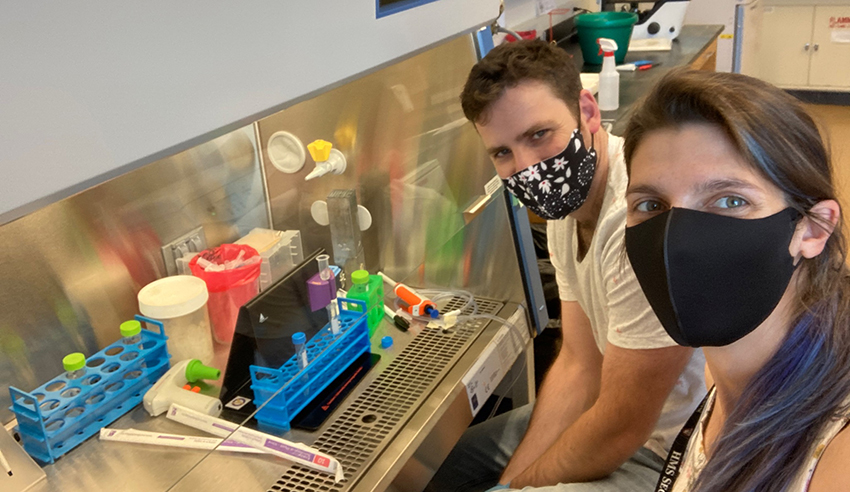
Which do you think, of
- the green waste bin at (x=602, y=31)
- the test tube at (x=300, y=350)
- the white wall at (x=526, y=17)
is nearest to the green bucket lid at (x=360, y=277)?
the test tube at (x=300, y=350)

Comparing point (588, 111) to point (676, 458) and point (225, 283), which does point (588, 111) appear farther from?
point (225, 283)

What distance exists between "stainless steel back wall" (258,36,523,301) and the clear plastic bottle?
1.34ft

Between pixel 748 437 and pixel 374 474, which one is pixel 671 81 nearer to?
pixel 748 437

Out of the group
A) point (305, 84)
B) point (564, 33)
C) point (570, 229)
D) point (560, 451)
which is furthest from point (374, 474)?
point (564, 33)

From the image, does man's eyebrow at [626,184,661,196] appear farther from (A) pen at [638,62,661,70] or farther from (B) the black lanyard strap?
(A) pen at [638,62,661,70]

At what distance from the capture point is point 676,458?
3.85 feet

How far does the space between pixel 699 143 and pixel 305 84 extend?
0.50 metres

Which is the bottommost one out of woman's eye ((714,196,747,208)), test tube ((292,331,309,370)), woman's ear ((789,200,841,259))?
test tube ((292,331,309,370))

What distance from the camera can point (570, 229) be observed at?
4.98 feet

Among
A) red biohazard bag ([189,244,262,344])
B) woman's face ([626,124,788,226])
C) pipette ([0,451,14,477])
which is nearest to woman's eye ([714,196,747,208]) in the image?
woman's face ([626,124,788,226])

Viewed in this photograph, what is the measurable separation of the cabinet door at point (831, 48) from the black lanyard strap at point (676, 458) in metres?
4.60

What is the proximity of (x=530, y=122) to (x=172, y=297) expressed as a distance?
2.35ft

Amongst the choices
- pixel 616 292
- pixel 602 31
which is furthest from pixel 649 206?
pixel 602 31

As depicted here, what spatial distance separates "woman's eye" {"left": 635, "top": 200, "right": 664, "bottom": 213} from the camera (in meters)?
0.96
